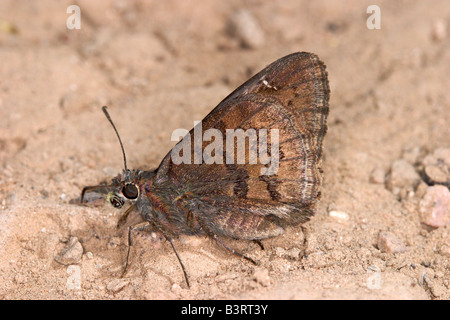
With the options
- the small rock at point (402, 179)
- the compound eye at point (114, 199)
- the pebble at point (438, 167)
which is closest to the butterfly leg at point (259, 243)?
the compound eye at point (114, 199)

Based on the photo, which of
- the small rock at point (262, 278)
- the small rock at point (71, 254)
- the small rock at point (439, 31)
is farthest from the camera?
the small rock at point (439, 31)

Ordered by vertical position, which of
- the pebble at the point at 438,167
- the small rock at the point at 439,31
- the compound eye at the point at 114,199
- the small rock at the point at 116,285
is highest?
the small rock at the point at 439,31

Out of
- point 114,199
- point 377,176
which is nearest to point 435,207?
point 377,176

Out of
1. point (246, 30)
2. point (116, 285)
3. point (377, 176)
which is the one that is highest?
point (246, 30)

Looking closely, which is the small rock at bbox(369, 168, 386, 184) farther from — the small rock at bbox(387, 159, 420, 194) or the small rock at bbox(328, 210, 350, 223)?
the small rock at bbox(328, 210, 350, 223)

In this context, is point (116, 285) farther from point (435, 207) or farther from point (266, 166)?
point (435, 207)

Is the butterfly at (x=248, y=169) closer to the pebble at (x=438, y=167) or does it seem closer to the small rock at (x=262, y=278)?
the small rock at (x=262, y=278)
